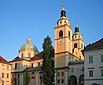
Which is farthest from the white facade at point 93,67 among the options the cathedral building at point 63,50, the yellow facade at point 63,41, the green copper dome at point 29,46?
the green copper dome at point 29,46

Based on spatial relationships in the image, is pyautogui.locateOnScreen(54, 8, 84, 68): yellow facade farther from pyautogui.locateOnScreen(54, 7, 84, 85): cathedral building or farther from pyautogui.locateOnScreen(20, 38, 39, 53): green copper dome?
pyautogui.locateOnScreen(20, 38, 39, 53): green copper dome

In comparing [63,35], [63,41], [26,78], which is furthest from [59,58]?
[26,78]

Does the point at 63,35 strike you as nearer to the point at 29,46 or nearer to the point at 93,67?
the point at 93,67

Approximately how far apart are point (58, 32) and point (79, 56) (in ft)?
48.1

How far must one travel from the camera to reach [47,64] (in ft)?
217

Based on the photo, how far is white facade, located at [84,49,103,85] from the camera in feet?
190

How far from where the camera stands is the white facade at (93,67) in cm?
5778

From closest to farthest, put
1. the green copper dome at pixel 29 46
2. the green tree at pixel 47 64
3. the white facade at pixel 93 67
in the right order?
1. the white facade at pixel 93 67
2. the green tree at pixel 47 64
3. the green copper dome at pixel 29 46

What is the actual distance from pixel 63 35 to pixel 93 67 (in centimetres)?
2182

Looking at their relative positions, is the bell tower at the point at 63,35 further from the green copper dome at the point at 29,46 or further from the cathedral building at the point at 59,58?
the green copper dome at the point at 29,46

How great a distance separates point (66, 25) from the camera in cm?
7900

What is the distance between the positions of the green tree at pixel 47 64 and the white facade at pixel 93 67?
31.1 ft

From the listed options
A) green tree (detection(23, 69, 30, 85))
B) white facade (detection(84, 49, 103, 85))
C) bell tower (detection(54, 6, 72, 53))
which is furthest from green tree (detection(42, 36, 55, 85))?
green tree (detection(23, 69, 30, 85))

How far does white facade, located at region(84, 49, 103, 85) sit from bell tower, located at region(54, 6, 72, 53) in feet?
55.7
